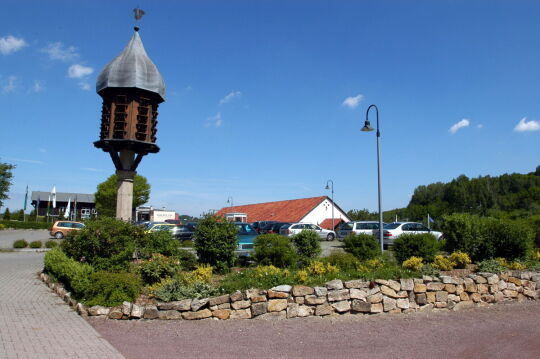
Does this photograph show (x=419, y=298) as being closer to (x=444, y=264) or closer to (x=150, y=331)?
(x=444, y=264)

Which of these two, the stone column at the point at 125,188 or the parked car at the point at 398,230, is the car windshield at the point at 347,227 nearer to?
the parked car at the point at 398,230

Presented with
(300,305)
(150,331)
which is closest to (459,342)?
(300,305)

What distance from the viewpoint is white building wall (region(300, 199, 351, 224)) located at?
45281 mm

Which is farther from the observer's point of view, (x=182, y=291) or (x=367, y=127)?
(x=367, y=127)

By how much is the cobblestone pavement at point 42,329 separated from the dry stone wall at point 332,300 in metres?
0.46

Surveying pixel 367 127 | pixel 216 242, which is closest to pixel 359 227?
pixel 367 127

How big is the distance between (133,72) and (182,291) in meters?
9.45

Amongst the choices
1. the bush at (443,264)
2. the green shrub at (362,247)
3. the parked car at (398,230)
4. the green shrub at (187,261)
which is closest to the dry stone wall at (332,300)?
the bush at (443,264)

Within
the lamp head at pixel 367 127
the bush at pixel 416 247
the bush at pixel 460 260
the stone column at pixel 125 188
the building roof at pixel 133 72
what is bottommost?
the bush at pixel 460 260

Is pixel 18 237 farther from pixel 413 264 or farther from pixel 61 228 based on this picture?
pixel 413 264

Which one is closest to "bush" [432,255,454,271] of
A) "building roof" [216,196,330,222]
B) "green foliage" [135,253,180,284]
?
"green foliage" [135,253,180,284]

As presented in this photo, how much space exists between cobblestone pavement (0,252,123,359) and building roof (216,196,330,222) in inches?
1394

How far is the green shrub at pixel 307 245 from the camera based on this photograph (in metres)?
12.2

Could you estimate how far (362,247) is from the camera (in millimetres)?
12562
